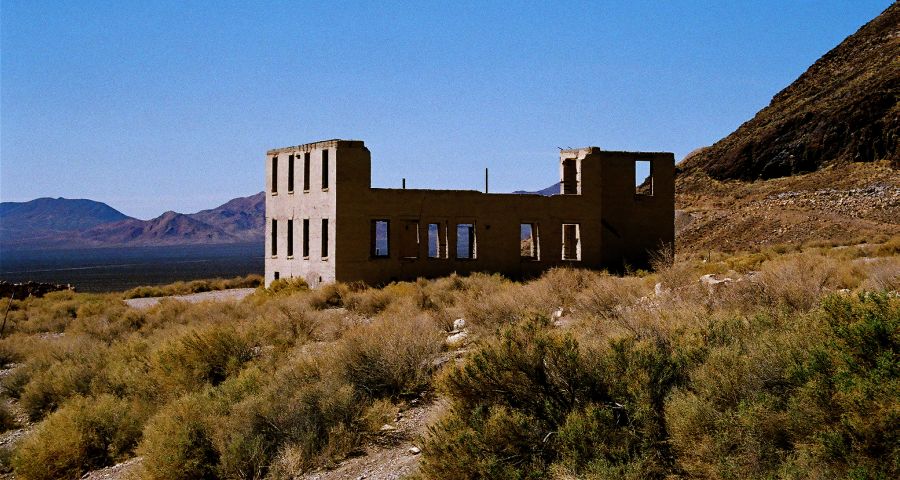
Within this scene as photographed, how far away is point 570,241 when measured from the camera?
30469 millimetres

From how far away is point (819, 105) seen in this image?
53250 mm

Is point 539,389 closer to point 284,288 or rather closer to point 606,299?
point 606,299

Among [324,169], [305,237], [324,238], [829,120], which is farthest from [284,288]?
[829,120]

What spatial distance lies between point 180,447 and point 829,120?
49867 mm

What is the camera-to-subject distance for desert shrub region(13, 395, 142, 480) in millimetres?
10375

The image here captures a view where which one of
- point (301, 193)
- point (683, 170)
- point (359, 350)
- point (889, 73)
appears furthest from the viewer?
point (683, 170)

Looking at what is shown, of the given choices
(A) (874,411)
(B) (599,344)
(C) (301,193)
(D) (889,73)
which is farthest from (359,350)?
(D) (889,73)

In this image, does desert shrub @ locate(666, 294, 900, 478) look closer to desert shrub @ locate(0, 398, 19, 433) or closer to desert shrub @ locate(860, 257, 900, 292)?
desert shrub @ locate(860, 257, 900, 292)

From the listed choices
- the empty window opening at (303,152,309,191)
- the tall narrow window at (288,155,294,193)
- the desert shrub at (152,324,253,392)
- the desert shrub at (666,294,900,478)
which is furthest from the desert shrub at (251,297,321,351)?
the tall narrow window at (288,155,294,193)

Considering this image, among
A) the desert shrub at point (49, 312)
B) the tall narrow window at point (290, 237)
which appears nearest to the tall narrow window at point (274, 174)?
the tall narrow window at point (290, 237)

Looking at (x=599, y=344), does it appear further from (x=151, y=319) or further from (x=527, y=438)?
(x=151, y=319)

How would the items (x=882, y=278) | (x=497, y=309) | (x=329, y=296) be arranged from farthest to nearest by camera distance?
1. (x=329, y=296)
2. (x=497, y=309)
3. (x=882, y=278)

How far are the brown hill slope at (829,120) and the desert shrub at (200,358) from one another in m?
42.0

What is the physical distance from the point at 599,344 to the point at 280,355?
6143 millimetres
